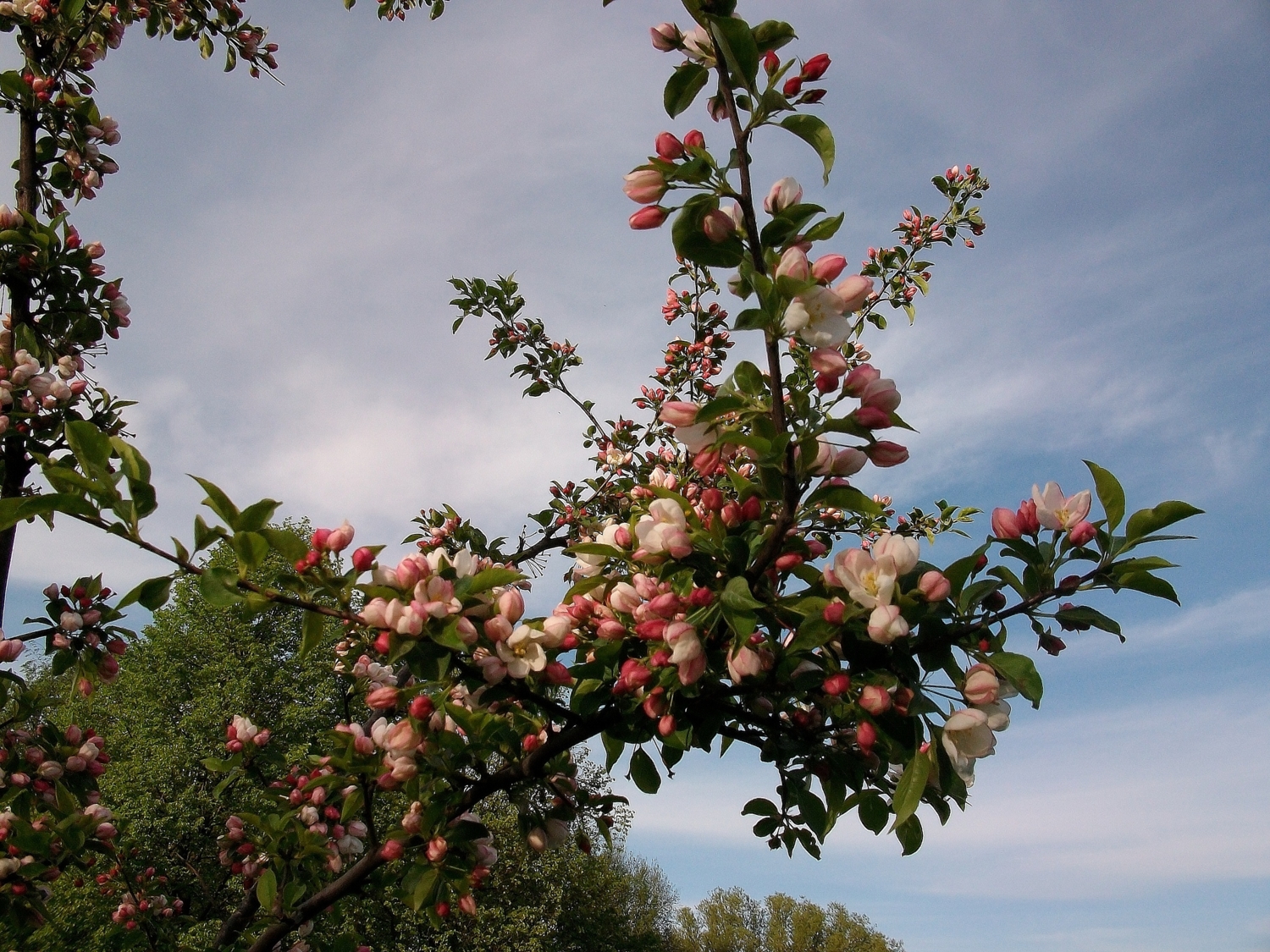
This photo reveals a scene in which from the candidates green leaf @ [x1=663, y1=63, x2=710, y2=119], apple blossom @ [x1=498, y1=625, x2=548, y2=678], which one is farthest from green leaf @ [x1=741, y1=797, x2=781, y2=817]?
green leaf @ [x1=663, y1=63, x2=710, y2=119]

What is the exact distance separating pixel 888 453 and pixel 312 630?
3.62 feet

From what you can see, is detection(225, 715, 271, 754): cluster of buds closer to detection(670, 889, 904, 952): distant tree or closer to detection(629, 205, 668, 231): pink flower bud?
detection(629, 205, 668, 231): pink flower bud

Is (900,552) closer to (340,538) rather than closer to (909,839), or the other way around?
(909,839)

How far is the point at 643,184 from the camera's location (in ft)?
4.14

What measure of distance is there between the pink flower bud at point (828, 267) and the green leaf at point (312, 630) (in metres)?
1.08

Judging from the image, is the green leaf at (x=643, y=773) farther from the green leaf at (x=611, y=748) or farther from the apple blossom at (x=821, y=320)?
the apple blossom at (x=821, y=320)

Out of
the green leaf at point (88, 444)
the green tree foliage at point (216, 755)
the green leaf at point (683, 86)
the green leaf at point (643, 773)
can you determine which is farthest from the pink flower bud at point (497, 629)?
the green tree foliage at point (216, 755)

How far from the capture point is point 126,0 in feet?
10.3

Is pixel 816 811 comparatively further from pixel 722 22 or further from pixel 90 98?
pixel 90 98

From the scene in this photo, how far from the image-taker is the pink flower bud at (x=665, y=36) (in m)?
1.30

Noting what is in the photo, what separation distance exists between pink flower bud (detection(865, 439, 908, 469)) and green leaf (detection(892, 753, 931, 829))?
46cm

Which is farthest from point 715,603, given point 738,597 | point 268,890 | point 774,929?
point 774,929

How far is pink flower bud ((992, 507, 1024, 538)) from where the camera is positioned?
1.43 metres

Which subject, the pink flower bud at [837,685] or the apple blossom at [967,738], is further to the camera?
the pink flower bud at [837,685]
